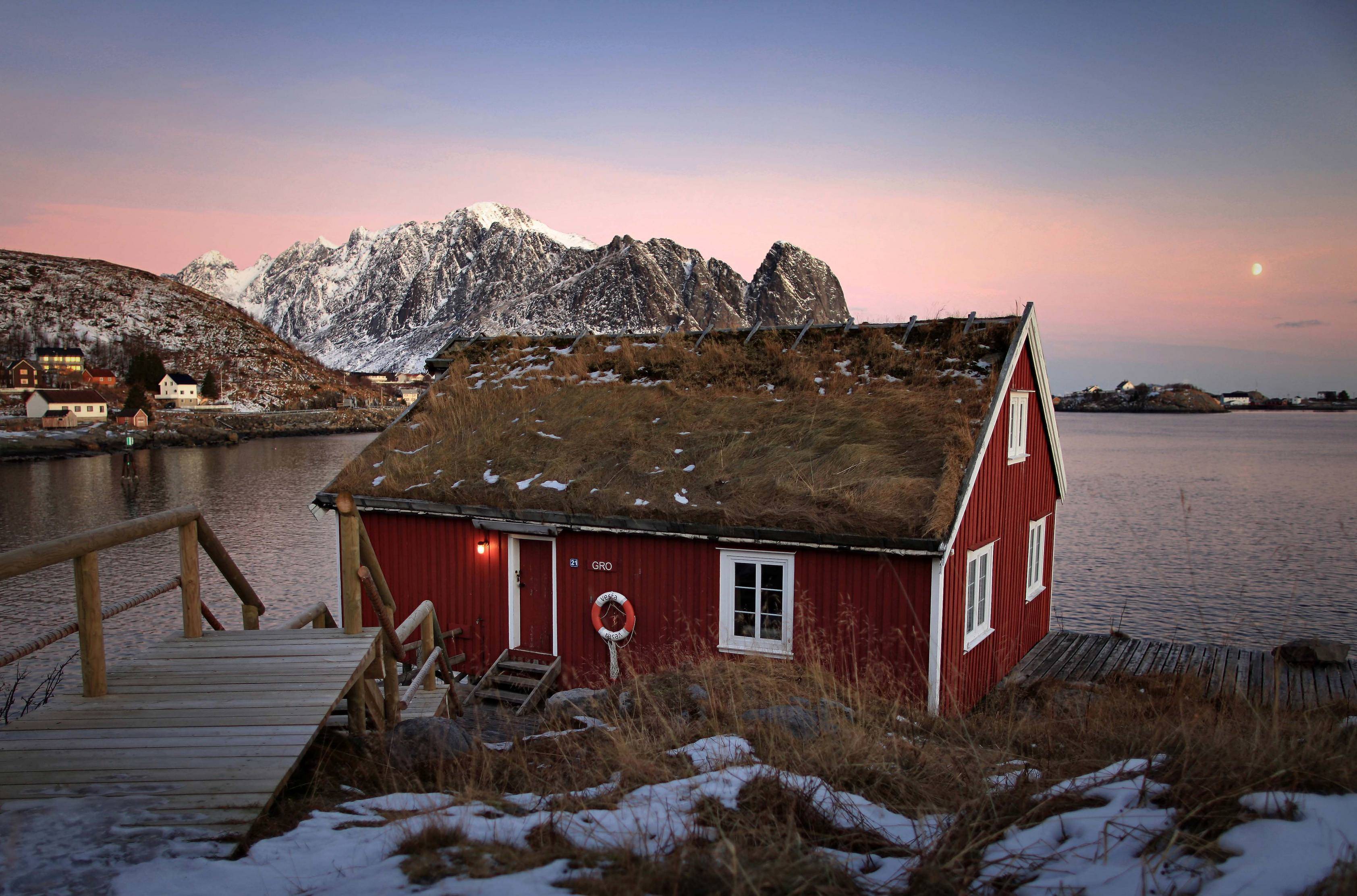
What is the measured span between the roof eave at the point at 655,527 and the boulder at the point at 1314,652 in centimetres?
810

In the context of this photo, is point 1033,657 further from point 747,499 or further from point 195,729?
point 195,729

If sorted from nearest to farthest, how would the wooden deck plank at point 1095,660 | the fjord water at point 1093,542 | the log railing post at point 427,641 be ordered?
the log railing post at point 427,641
the wooden deck plank at point 1095,660
the fjord water at point 1093,542

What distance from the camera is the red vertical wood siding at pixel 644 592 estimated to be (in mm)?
9398

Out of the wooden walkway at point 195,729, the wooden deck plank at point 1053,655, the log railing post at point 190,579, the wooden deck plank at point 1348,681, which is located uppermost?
the log railing post at point 190,579

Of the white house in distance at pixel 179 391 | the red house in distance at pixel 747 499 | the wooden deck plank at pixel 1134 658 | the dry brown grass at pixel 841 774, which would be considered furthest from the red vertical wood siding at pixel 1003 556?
the white house in distance at pixel 179 391

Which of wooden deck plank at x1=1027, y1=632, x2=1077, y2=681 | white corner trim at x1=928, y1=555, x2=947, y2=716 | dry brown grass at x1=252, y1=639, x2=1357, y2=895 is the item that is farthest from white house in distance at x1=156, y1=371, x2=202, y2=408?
dry brown grass at x1=252, y1=639, x2=1357, y2=895

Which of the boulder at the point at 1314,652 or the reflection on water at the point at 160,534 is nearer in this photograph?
the boulder at the point at 1314,652

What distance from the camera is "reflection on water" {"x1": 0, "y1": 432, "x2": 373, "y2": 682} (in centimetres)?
2066

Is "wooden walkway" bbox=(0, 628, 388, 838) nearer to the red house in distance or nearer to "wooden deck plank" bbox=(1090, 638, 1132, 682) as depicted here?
the red house in distance

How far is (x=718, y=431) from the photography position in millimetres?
11984

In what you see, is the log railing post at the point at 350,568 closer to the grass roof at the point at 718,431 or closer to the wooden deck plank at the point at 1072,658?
the grass roof at the point at 718,431

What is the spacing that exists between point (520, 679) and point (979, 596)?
6.75 metres

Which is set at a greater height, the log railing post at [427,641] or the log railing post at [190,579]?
the log railing post at [190,579]

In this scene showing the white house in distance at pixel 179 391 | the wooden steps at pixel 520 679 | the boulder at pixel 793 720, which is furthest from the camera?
the white house in distance at pixel 179 391
